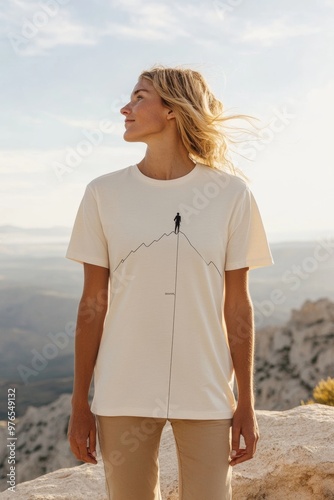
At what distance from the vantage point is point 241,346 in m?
2.69

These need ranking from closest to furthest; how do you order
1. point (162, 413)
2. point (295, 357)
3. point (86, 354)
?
1. point (162, 413)
2. point (86, 354)
3. point (295, 357)

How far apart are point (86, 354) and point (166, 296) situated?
1.23 ft

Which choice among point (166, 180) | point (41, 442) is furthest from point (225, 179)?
point (41, 442)

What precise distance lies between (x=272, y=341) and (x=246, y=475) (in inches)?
226

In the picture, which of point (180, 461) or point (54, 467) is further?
point (54, 467)

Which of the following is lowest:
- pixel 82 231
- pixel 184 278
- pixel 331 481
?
pixel 331 481

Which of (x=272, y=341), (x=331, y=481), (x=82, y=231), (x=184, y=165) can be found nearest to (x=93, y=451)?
(x=82, y=231)

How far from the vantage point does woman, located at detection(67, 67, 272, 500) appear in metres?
2.60

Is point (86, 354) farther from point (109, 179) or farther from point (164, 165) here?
point (164, 165)

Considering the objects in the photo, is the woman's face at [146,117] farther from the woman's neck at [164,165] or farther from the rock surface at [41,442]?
the rock surface at [41,442]

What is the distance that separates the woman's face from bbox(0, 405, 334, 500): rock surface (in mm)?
1943

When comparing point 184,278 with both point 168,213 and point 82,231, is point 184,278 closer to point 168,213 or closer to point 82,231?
point 168,213

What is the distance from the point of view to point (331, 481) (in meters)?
3.78

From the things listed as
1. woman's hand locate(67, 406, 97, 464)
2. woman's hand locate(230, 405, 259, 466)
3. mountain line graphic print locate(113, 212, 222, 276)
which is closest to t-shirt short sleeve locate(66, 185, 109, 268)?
mountain line graphic print locate(113, 212, 222, 276)
